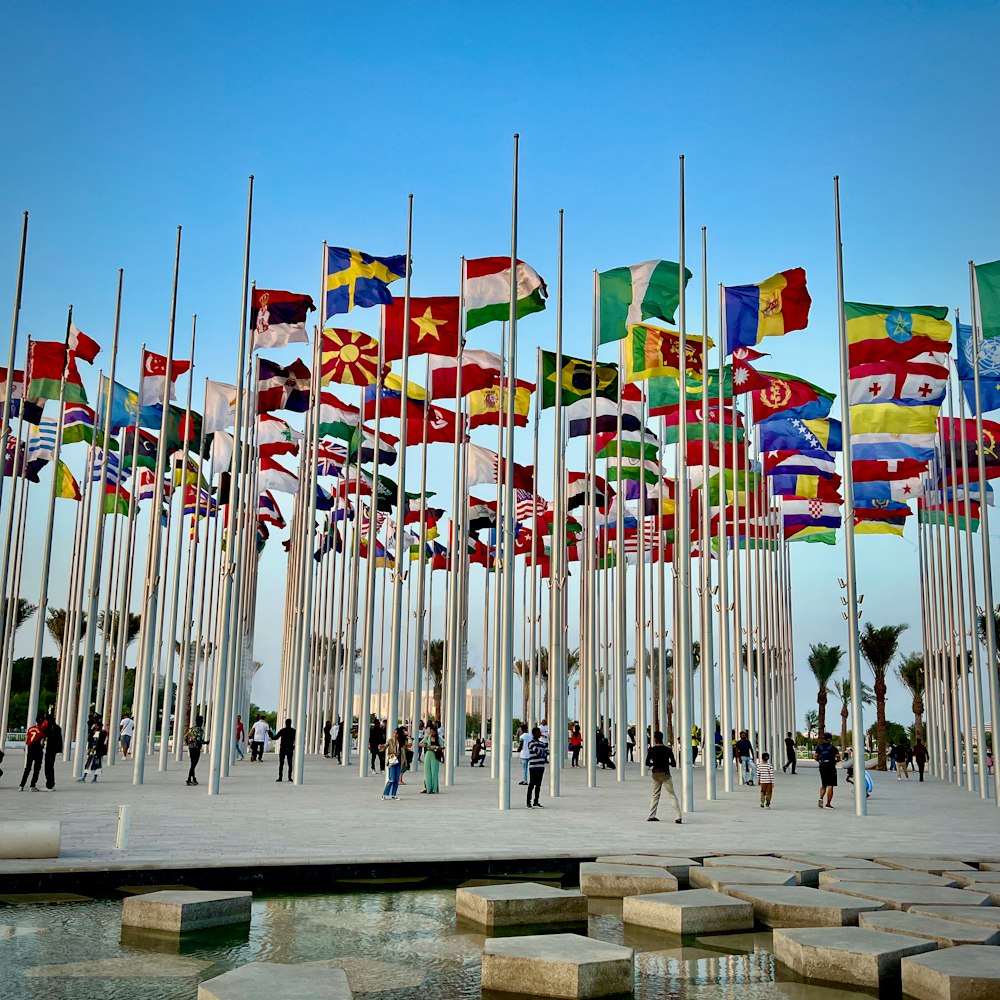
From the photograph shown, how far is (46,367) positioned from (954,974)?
28.3m

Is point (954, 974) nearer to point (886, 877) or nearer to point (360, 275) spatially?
point (886, 877)

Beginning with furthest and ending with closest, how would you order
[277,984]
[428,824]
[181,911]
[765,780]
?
[765,780]
[428,824]
[181,911]
[277,984]

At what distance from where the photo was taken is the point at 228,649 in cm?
2491

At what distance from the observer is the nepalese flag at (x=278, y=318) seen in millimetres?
27641

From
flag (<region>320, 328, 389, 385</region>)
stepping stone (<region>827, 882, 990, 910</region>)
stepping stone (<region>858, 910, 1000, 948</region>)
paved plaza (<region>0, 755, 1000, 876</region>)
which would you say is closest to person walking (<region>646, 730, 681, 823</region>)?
paved plaza (<region>0, 755, 1000, 876</region>)

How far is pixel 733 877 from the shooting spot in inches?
454

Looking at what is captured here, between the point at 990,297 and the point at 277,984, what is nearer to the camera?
the point at 277,984

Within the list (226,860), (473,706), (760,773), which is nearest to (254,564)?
(760,773)

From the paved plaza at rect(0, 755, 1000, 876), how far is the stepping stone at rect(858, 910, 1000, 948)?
15.0ft

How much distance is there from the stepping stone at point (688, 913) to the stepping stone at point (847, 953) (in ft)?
3.52

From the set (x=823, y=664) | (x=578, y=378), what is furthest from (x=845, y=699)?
(x=578, y=378)

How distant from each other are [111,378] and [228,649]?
316 inches

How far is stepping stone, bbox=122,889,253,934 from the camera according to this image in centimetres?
923

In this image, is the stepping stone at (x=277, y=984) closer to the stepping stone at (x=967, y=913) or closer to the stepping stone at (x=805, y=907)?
the stepping stone at (x=805, y=907)
